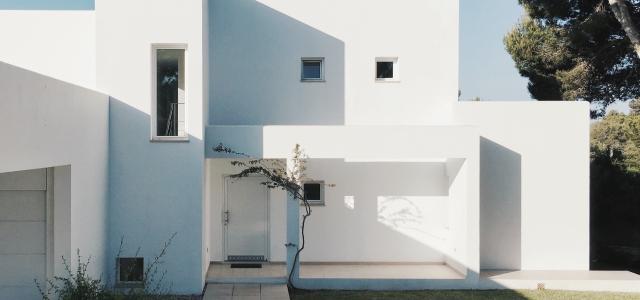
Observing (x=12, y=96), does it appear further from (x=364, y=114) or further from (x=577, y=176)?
(x=577, y=176)

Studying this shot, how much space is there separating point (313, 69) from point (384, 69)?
176cm

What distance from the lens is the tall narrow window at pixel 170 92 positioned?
9.46 m

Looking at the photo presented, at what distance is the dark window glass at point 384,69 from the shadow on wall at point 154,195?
483cm

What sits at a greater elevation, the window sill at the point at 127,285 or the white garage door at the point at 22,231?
the white garage door at the point at 22,231

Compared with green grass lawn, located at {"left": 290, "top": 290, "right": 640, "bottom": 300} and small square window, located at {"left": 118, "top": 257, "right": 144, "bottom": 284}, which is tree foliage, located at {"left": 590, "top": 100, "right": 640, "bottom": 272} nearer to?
green grass lawn, located at {"left": 290, "top": 290, "right": 640, "bottom": 300}

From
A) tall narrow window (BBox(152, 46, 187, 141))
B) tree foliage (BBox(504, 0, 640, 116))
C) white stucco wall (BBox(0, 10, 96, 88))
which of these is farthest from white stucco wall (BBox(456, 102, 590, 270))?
white stucco wall (BBox(0, 10, 96, 88))

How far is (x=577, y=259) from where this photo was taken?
10992mm

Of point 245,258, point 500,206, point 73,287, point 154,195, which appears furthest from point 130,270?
point 500,206

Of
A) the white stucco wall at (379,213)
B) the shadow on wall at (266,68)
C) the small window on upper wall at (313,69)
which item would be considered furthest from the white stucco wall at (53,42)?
the white stucco wall at (379,213)

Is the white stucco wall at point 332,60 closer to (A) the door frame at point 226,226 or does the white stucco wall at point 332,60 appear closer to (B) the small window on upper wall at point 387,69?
(B) the small window on upper wall at point 387,69

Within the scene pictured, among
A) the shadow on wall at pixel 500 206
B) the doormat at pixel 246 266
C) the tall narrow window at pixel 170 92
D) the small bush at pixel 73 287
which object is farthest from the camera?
the shadow on wall at pixel 500 206

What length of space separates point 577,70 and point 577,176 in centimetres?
614

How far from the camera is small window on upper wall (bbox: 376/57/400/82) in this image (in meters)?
11.7

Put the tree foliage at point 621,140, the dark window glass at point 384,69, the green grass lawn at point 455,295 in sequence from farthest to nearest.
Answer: the tree foliage at point 621,140, the dark window glass at point 384,69, the green grass lawn at point 455,295
